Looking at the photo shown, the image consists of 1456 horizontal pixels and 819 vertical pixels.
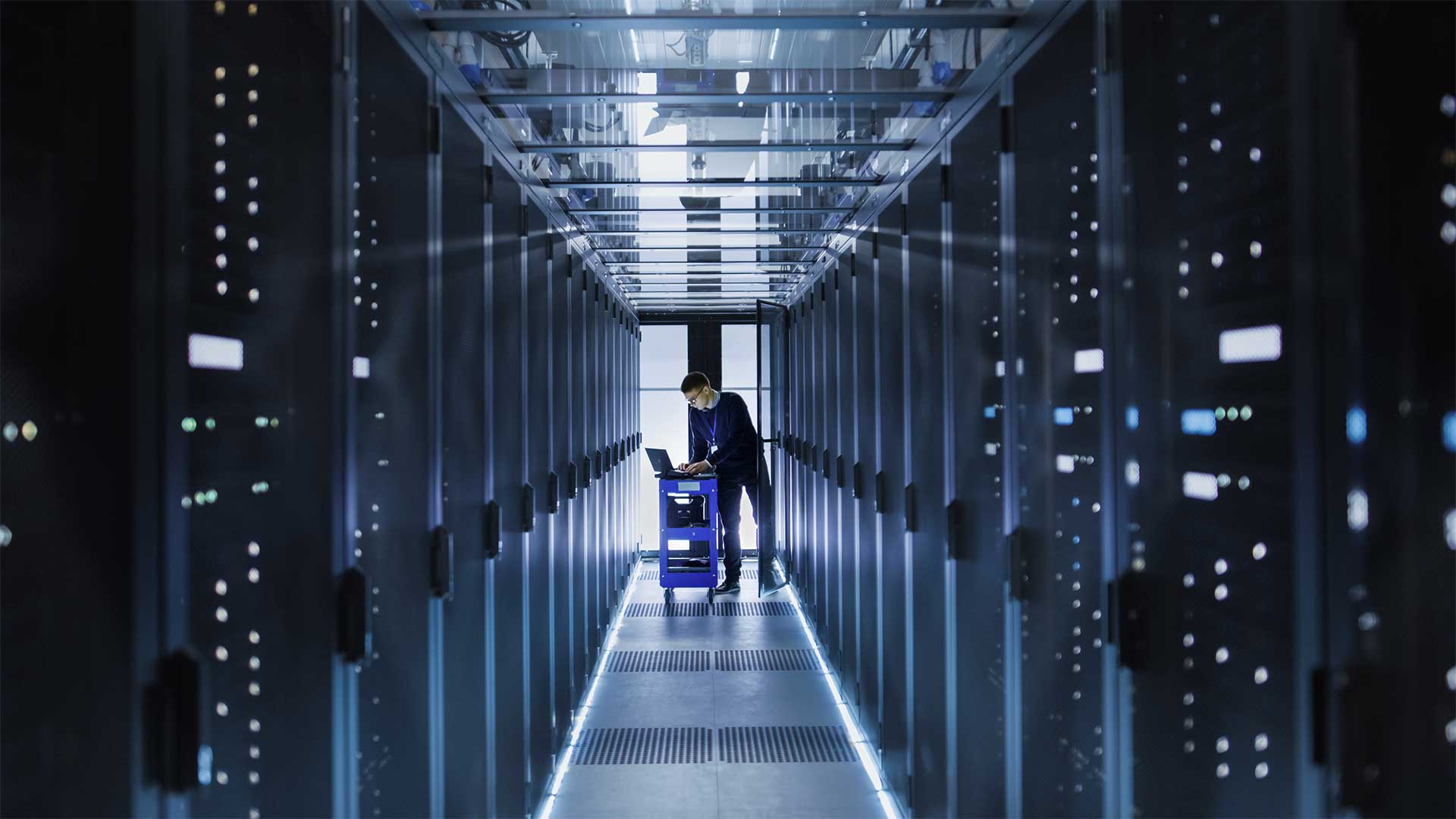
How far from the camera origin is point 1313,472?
1.06 m

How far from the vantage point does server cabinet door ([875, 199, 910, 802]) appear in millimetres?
3281

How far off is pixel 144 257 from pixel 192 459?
0.28m

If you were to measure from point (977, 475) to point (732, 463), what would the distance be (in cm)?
489

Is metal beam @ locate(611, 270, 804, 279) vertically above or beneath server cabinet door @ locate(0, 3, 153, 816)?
above

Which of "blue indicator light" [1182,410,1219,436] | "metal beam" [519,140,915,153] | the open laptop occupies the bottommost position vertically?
the open laptop

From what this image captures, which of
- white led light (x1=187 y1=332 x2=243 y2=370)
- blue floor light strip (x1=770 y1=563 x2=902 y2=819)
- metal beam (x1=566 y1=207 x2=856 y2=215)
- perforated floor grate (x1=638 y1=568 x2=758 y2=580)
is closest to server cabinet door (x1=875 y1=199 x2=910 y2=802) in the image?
blue floor light strip (x1=770 y1=563 x2=902 y2=819)

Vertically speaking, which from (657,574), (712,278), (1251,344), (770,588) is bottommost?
(657,574)

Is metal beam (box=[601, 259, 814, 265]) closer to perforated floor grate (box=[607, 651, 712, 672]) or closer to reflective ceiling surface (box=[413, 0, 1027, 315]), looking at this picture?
reflective ceiling surface (box=[413, 0, 1027, 315])

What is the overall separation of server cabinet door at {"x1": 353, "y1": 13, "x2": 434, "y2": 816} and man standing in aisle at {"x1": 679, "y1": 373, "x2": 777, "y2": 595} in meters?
5.01

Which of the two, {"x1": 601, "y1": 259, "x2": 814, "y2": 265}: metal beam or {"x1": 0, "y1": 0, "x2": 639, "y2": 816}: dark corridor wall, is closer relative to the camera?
{"x1": 0, "y1": 0, "x2": 639, "y2": 816}: dark corridor wall

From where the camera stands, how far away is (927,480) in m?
2.93

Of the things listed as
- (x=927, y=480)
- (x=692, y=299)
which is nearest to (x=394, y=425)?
(x=927, y=480)

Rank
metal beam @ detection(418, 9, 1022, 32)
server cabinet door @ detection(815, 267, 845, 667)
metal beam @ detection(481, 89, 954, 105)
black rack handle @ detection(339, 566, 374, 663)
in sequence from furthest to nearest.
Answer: server cabinet door @ detection(815, 267, 845, 667) < metal beam @ detection(481, 89, 954, 105) < metal beam @ detection(418, 9, 1022, 32) < black rack handle @ detection(339, 566, 374, 663)

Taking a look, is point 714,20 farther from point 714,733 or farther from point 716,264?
point 716,264
